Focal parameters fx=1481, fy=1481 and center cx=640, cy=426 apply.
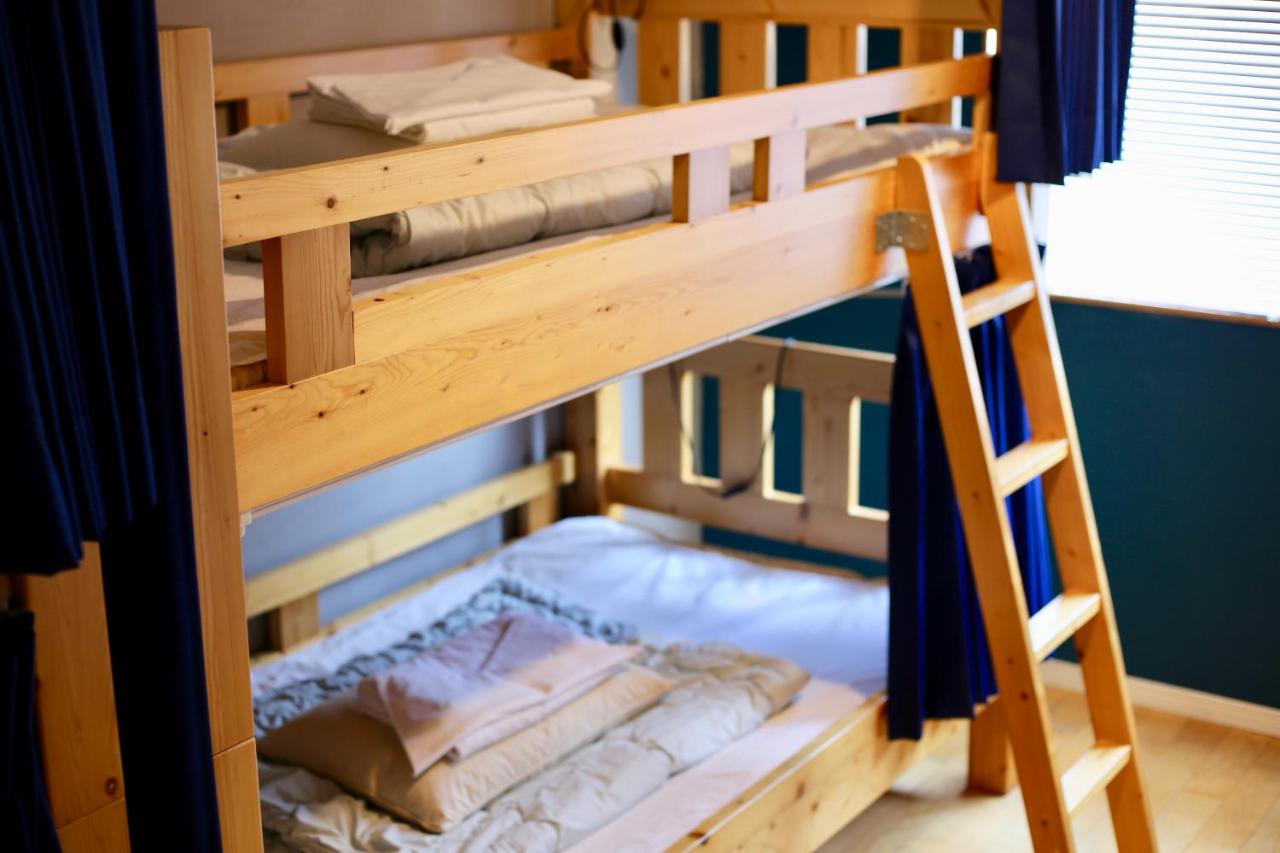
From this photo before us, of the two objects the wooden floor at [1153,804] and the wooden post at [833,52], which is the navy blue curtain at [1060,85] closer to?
the wooden post at [833,52]

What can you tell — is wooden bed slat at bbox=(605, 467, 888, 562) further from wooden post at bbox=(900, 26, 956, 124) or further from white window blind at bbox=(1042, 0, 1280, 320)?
wooden post at bbox=(900, 26, 956, 124)

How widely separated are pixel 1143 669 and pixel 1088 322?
86cm

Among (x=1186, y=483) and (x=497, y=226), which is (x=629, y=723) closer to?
(x=497, y=226)

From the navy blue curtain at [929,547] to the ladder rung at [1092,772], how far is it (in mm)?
263

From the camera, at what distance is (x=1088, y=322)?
3.54 meters

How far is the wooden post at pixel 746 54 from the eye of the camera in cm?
334

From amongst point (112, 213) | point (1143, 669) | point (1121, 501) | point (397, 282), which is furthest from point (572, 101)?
point (1143, 669)

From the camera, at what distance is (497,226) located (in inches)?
84.0

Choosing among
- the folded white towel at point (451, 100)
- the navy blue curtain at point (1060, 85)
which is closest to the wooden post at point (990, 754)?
the navy blue curtain at point (1060, 85)

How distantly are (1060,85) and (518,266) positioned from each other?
128 centimetres

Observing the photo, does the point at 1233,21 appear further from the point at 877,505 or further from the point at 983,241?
the point at 877,505

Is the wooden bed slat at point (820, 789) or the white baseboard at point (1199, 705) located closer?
the wooden bed slat at point (820, 789)

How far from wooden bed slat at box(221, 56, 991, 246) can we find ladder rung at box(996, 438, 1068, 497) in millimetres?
653

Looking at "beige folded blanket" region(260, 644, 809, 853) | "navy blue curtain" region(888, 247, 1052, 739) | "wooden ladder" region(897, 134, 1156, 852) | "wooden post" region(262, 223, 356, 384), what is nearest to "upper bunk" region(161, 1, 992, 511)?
"wooden post" region(262, 223, 356, 384)
